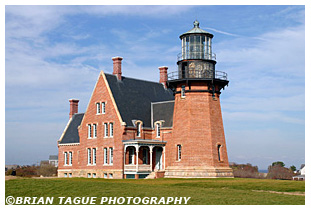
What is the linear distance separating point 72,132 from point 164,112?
13.9 meters

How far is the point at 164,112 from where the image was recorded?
152 ft

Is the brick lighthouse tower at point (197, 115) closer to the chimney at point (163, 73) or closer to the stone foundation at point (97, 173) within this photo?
the stone foundation at point (97, 173)

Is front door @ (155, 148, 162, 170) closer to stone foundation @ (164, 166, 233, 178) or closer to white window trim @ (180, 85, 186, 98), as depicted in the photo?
stone foundation @ (164, 166, 233, 178)

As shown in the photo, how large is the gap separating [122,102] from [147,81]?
22.2 feet

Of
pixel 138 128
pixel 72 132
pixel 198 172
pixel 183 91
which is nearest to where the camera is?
pixel 198 172

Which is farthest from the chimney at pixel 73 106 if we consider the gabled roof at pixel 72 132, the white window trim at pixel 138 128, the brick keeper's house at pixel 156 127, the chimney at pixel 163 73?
the white window trim at pixel 138 128

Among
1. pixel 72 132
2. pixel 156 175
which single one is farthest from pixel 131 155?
pixel 72 132

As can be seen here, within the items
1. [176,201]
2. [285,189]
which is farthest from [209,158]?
[176,201]

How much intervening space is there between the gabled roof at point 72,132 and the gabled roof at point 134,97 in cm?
932

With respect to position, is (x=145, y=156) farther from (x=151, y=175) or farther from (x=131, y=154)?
(x=151, y=175)

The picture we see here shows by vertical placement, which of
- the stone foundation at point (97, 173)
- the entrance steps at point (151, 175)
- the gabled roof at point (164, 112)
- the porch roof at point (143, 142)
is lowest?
the entrance steps at point (151, 175)

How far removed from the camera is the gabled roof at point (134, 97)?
45750 mm

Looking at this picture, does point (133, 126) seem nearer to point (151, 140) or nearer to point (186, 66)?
point (151, 140)
